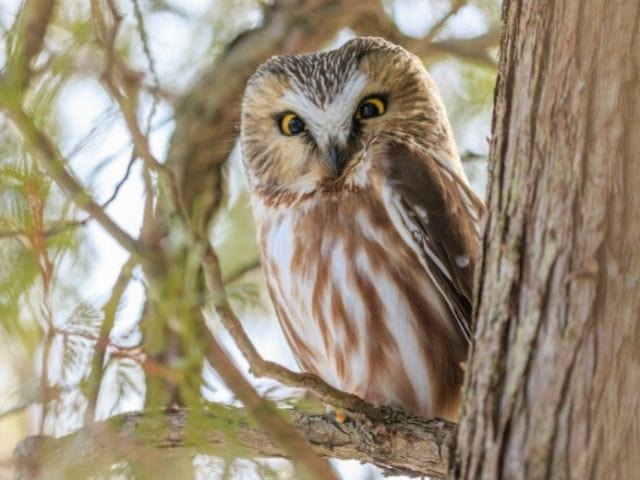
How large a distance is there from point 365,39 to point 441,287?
45.4 inches

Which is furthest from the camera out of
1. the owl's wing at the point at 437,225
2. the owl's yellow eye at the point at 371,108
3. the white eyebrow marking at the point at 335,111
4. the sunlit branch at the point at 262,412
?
the owl's yellow eye at the point at 371,108

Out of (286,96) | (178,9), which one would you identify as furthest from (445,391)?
(178,9)

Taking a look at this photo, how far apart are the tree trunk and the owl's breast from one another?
4.13ft

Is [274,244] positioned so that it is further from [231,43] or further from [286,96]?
[231,43]

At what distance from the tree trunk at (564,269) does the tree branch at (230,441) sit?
2.10ft

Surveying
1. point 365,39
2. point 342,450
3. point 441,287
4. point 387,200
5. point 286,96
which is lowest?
point 342,450

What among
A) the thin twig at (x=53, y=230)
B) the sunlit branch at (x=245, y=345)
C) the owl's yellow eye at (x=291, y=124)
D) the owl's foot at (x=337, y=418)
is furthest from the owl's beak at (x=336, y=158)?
the thin twig at (x=53, y=230)

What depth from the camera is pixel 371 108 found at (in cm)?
414

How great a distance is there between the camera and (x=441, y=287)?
3.66m

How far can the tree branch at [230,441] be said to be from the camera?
281 cm

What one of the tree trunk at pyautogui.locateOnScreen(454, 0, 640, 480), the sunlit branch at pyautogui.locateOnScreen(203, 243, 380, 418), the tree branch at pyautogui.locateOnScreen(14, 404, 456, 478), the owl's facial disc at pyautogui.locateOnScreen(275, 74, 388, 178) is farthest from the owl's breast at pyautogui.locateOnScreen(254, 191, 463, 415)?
the tree trunk at pyautogui.locateOnScreen(454, 0, 640, 480)

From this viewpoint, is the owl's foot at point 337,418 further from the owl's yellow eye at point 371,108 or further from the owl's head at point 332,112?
the owl's yellow eye at point 371,108

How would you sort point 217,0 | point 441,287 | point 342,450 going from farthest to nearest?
point 217,0, point 441,287, point 342,450

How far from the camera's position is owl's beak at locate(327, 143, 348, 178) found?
153 inches
